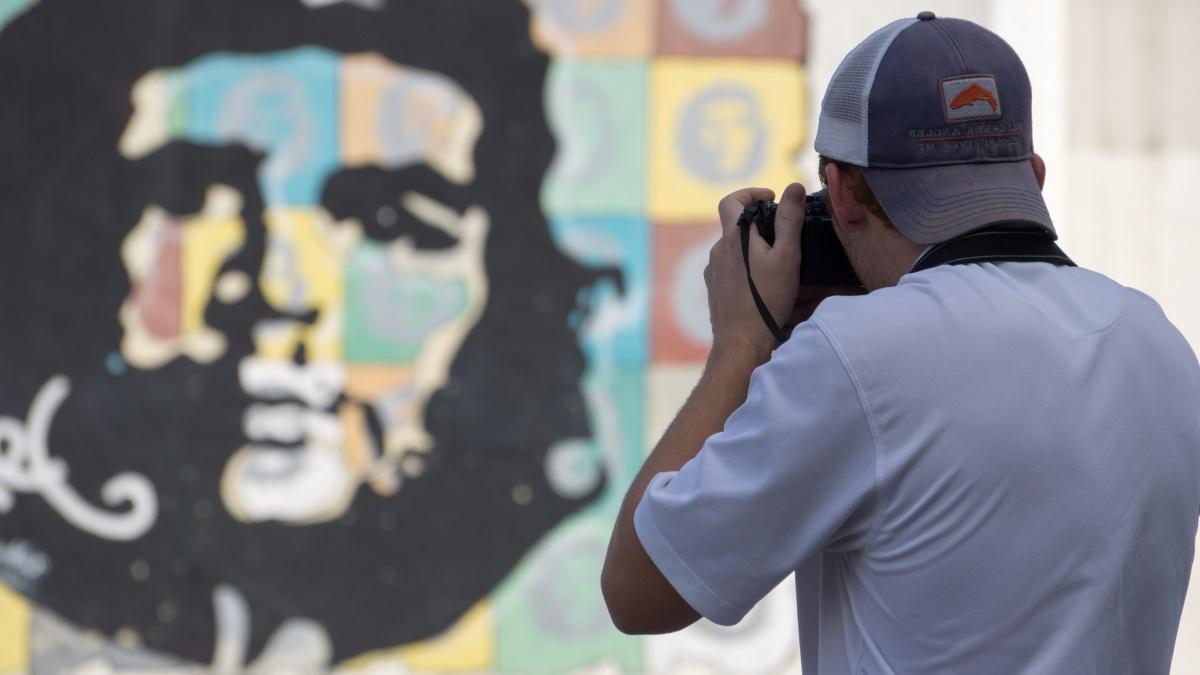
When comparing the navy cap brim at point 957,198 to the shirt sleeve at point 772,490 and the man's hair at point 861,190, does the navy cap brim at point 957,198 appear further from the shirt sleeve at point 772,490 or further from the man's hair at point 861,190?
the shirt sleeve at point 772,490

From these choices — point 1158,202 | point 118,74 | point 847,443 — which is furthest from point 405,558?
point 847,443

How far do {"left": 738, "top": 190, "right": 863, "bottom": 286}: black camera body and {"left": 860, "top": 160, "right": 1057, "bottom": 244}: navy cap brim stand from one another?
0.11 m

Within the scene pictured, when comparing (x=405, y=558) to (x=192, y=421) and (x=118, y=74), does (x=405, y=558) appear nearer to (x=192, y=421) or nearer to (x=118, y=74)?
(x=192, y=421)

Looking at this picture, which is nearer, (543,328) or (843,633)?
(843,633)

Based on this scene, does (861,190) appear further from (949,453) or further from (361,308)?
(361,308)

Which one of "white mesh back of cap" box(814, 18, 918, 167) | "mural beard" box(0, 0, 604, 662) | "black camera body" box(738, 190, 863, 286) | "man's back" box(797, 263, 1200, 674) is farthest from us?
"mural beard" box(0, 0, 604, 662)

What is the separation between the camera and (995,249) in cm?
102

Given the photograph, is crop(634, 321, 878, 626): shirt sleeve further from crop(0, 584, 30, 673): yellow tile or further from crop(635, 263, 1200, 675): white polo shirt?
crop(0, 584, 30, 673): yellow tile

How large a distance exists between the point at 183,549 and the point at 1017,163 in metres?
2.57

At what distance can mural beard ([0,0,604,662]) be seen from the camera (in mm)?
3057

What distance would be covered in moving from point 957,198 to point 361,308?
226cm

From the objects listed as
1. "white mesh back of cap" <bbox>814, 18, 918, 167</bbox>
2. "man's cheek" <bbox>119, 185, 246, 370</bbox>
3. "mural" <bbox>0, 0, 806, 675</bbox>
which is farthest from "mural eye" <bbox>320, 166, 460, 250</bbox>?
"white mesh back of cap" <bbox>814, 18, 918, 167</bbox>

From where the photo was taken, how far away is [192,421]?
10.1 ft

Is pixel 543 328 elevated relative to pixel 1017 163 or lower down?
lower down
